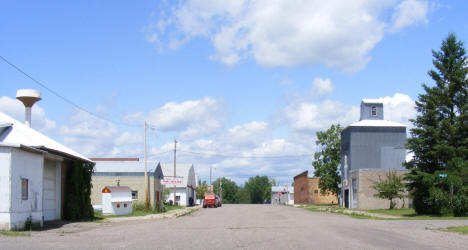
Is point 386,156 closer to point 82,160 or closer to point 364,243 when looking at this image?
point 82,160

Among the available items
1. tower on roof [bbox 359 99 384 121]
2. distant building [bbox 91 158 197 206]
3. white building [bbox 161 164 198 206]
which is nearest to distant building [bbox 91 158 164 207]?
distant building [bbox 91 158 197 206]

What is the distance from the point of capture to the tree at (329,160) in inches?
2739

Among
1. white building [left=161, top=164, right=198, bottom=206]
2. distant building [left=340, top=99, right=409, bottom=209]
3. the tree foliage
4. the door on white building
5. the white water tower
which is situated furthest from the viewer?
white building [left=161, top=164, right=198, bottom=206]

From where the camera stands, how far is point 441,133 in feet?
112

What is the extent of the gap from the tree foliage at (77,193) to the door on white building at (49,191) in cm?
114

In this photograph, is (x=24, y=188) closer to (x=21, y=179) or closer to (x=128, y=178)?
(x=21, y=179)

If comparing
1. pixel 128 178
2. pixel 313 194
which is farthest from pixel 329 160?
pixel 128 178

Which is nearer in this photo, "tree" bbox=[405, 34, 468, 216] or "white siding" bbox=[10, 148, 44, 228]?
"white siding" bbox=[10, 148, 44, 228]

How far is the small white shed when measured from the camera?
3550 cm

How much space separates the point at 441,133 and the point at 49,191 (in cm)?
2573

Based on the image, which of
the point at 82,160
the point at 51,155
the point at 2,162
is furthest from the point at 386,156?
the point at 2,162

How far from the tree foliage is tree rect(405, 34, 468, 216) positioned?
22.1 meters

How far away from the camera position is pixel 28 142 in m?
22.4

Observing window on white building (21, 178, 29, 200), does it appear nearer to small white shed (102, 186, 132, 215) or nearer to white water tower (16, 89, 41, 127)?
white water tower (16, 89, 41, 127)
